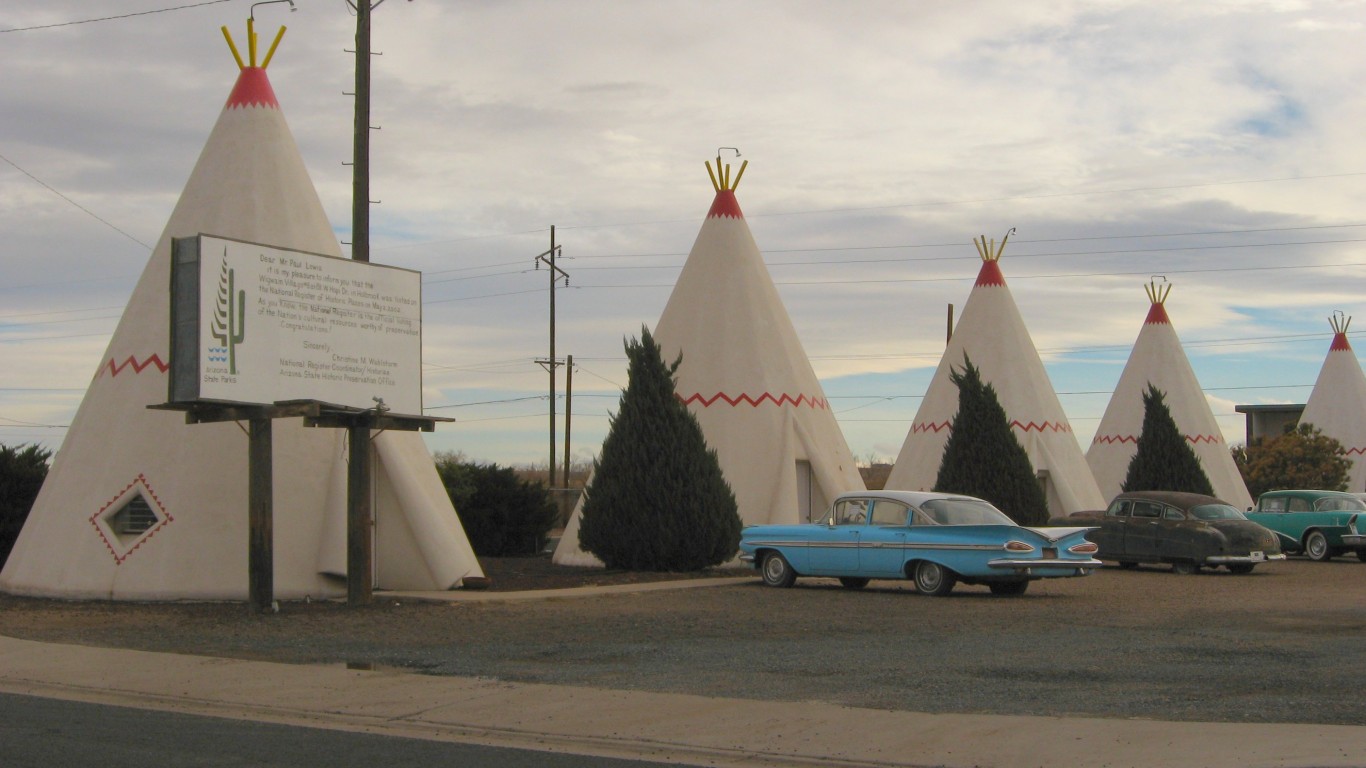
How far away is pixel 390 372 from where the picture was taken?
47.7ft

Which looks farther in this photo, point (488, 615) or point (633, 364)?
point (633, 364)

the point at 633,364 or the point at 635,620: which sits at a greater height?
the point at 633,364

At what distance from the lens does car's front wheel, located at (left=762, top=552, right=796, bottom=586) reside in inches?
647

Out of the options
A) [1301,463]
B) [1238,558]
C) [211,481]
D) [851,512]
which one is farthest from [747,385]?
[1301,463]

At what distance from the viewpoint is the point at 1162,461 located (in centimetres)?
2641

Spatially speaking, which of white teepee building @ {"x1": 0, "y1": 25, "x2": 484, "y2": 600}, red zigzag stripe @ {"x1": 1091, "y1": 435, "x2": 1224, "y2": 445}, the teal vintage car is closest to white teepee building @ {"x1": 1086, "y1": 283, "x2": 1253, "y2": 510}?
red zigzag stripe @ {"x1": 1091, "y1": 435, "x2": 1224, "y2": 445}

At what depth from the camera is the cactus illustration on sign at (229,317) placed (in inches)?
513

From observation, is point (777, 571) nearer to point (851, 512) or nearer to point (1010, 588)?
point (851, 512)

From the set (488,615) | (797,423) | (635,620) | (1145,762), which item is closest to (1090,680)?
(1145,762)

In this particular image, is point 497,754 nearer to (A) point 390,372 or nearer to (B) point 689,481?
(A) point 390,372

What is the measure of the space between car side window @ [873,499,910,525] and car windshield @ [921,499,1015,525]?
11.0 inches

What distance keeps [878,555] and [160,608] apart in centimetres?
729

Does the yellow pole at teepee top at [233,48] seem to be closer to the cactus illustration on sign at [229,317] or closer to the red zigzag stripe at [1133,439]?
the cactus illustration on sign at [229,317]

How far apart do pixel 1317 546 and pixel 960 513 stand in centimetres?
1009
